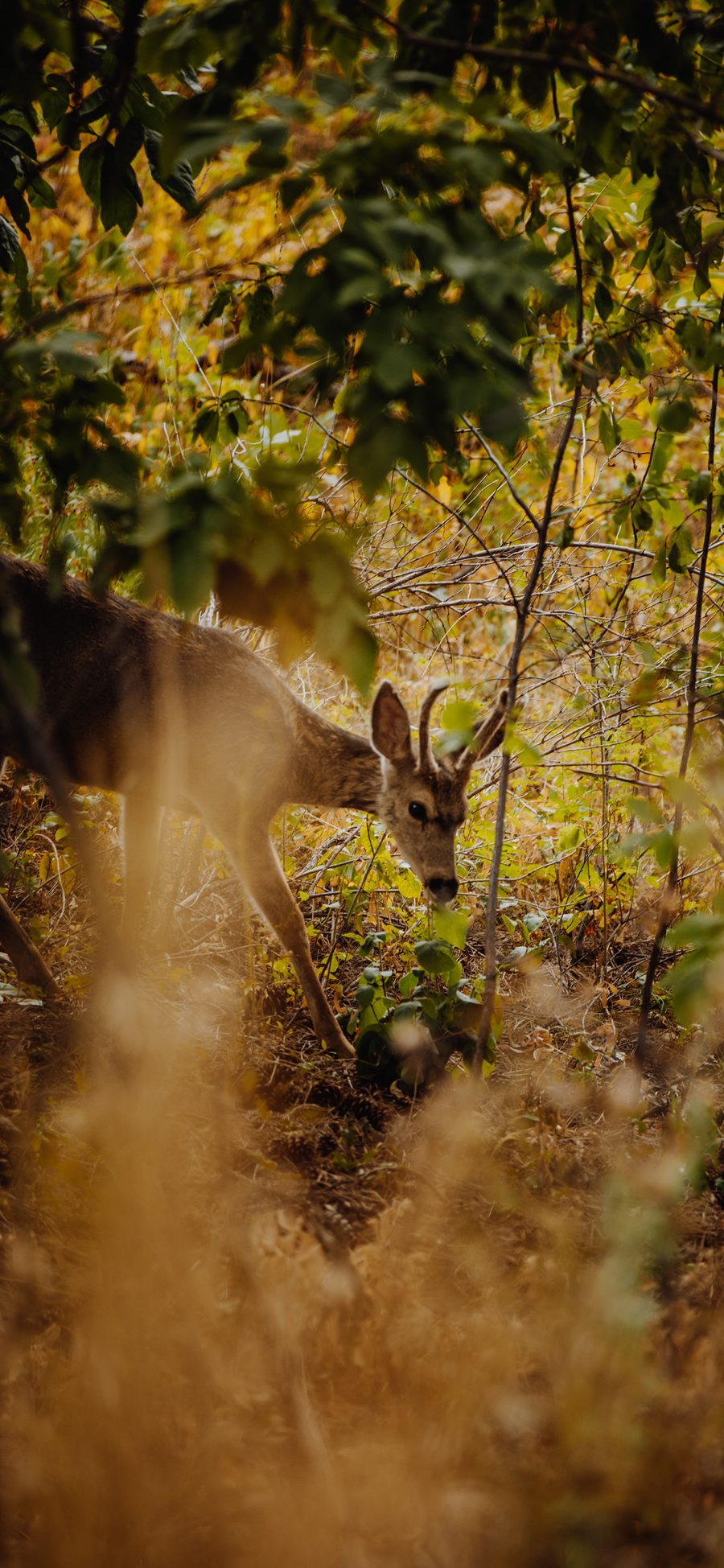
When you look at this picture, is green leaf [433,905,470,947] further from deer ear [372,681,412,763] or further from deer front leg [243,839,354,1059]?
deer ear [372,681,412,763]

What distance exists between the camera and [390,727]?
4.73 metres

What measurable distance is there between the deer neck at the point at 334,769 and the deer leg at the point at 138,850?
740 mm

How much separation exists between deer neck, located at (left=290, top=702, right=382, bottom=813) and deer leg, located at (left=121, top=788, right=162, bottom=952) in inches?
29.1

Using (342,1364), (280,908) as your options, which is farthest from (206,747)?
(342,1364)

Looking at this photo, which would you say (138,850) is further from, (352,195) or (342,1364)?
(352,195)

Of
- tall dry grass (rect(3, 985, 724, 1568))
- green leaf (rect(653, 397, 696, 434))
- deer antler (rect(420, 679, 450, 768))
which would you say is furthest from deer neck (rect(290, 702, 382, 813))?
green leaf (rect(653, 397, 696, 434))

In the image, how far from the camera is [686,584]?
5.75m

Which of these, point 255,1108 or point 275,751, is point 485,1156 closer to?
point 255,1108

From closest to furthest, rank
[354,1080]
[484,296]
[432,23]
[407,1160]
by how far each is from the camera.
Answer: [484,296], [432,23], [407,1160], [354,1080]

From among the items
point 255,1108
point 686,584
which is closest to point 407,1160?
point 255,1108

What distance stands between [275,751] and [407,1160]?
7.06 feet

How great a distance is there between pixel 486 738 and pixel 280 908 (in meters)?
1.24

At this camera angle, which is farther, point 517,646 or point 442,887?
point 442,887

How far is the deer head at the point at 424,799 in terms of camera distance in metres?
4.77
